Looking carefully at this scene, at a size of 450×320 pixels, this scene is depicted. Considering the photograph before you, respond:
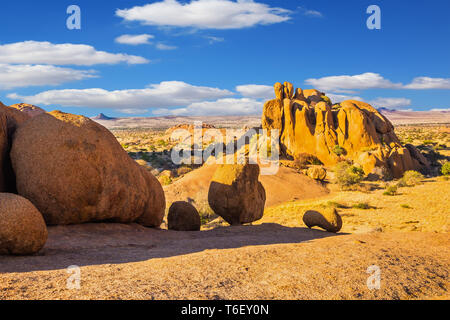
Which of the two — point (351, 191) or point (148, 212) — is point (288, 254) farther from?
point (351, 191)

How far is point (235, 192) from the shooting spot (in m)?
16.3

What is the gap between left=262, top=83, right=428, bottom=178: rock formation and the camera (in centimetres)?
3807

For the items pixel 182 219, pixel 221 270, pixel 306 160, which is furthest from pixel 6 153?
pixel 306 160

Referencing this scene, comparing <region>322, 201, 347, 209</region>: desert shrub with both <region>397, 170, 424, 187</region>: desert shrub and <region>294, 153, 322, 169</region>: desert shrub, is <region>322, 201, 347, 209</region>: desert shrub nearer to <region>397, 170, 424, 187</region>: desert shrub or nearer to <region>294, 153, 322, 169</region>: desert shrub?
<region>397, 170, 424, 187</region>: desert shrub

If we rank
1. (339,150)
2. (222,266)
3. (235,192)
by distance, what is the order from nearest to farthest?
(222,266), (235,192), (339,150)

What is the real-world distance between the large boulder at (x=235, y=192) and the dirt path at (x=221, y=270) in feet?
17.4

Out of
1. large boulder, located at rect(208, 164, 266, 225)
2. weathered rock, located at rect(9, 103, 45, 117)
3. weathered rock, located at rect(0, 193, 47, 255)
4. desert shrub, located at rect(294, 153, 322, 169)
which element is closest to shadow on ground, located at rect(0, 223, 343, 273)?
weathered rock, located at rect(0, 193, 47, 255)

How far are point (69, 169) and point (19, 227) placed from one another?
10.3ft

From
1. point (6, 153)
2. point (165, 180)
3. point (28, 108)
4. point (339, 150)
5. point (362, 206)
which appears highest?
point (28, 108)

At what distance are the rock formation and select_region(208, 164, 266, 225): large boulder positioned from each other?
878 inches

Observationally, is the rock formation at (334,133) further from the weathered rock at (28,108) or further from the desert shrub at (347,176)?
the weathered rock at (28,108)

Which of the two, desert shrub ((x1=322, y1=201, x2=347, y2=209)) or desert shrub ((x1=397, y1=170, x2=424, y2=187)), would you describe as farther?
desert shrub ((x1=397, y1=170, x2=424, y2=187))

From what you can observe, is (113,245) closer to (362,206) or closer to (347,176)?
(362,206)

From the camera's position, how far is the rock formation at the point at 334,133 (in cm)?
3807
